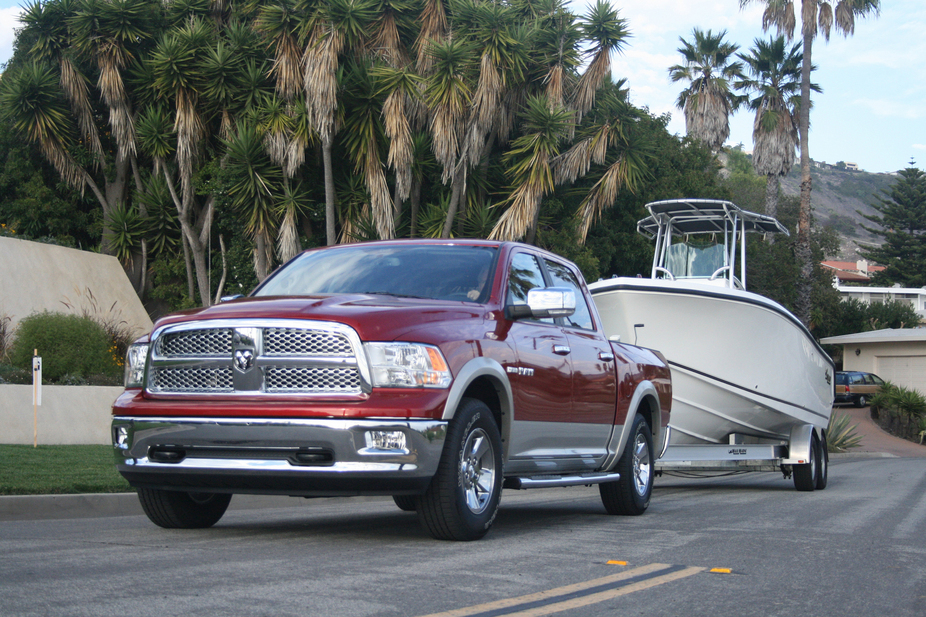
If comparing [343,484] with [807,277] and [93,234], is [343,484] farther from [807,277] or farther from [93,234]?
[807,277]

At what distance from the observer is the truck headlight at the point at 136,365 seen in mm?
6051

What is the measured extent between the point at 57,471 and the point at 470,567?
21.6 ft

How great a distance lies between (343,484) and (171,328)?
4.86 ft

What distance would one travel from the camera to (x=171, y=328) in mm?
5922

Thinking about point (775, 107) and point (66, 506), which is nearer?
point (66, 506)

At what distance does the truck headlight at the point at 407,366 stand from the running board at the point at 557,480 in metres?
1.25

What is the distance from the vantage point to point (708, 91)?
41.6 m

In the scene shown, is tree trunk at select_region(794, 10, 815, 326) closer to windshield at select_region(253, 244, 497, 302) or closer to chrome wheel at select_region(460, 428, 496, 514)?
windshield at select_region(253, 244, 497, 302)

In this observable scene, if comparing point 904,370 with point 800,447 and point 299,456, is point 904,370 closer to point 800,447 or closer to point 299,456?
point 800,447

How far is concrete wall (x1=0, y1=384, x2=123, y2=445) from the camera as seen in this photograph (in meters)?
14.0

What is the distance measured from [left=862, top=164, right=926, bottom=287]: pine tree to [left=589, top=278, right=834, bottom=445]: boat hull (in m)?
63.2

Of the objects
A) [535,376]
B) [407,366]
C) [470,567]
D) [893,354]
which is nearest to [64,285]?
[535,376]

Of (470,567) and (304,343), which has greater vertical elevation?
(304,343)

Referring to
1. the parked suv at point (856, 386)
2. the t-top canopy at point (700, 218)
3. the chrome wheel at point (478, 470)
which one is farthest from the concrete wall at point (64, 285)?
the parked suv at point (856, 386)
